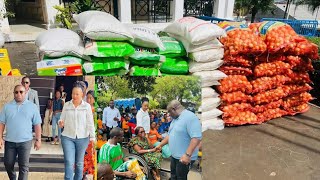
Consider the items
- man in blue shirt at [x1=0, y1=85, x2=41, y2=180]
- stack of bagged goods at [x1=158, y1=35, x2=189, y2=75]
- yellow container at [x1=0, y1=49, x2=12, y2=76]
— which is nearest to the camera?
man in blue shirt at [x1=0, y1=85, x2=41, y2=180]

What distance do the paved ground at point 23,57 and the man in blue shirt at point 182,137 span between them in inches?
207

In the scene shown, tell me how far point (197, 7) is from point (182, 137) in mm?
12303

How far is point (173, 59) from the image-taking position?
386 cm

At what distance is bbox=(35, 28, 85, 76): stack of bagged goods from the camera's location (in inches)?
125

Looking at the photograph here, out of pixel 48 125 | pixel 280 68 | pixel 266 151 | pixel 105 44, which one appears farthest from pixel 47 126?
pixel 280 68

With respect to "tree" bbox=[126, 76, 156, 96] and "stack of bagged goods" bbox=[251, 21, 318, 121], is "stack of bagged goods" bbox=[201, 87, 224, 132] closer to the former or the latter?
"stack of bagged goods" bbox=[251, 21, 318, 121]

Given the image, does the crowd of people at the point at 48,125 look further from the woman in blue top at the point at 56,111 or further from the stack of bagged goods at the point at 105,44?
the stack of bagged goods at the point at 105,44

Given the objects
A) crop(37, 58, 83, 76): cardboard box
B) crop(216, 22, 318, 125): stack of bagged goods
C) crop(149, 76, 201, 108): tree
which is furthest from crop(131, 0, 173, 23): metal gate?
crop(149, 76, 201, 108): tree

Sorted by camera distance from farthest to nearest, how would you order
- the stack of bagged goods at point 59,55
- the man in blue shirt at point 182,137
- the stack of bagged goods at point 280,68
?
the stack of bagged goods at point 280,68, the stack of bagged goods at point 59,55, the man in blue shirt at point 182,137

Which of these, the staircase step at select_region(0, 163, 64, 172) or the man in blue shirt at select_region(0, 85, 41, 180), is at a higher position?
the man in blue shirt at select_region(0, 85, 41, 180)

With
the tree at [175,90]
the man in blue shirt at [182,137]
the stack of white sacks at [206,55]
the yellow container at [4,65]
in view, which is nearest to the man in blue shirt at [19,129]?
the tree at [175,90]

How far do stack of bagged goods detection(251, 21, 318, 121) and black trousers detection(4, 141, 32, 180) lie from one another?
10.8ft

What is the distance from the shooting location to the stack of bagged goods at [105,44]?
10.6 ft

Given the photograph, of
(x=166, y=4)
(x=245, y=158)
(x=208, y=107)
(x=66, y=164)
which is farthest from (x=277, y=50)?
(x=166, y=4)
